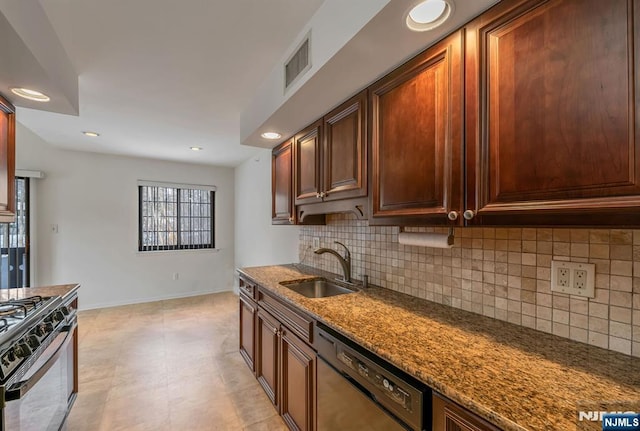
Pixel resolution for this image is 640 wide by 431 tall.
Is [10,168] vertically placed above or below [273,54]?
below

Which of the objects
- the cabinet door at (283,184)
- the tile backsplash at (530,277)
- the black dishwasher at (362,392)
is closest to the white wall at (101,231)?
the cabinet door at (283,184)

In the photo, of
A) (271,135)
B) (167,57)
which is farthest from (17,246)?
(271,135)

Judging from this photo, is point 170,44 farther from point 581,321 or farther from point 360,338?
point 581,321

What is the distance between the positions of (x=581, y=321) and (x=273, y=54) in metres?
2.07

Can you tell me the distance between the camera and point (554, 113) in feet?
→ 2.71

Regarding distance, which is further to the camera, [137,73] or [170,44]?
[137,73]

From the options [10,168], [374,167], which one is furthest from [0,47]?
[374,167]

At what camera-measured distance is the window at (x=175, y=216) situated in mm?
4805

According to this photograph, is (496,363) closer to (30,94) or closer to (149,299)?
(30,94)

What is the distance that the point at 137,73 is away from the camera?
6.57ft

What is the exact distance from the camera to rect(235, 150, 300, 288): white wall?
3.49 meters

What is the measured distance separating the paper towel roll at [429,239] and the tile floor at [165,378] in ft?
5.02

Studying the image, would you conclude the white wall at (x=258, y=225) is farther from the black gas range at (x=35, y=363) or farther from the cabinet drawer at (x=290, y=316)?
the black gas range at (x=35, y=363)

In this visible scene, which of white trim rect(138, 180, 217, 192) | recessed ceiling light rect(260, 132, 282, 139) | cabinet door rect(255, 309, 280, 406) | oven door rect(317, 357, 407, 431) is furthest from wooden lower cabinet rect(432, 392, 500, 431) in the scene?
white trim rect(138, 180, 217, 192)
